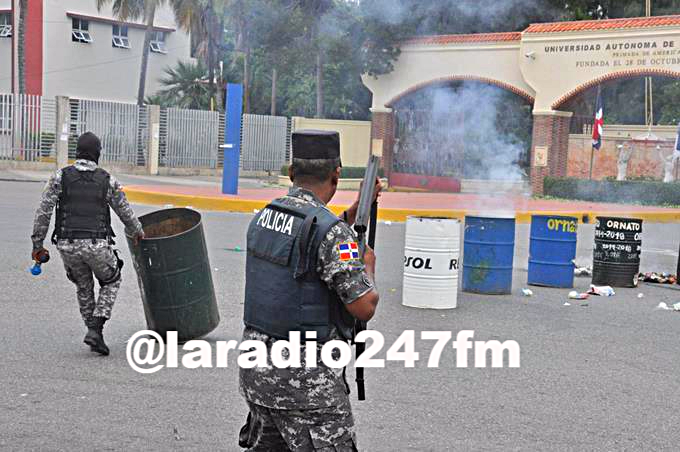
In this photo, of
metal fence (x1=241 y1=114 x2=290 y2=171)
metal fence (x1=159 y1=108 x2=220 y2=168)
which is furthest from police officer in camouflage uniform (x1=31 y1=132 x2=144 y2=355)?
metal fence (x1=241 y1=114 x2=290 y2=171)

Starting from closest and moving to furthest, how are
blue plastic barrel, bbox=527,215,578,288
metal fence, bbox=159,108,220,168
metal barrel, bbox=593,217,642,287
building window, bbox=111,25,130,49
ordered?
blue plastic barrel, bbox=527,215,578,288, metal barrel, bbox=593,217,642,287, metal fence, bbox=159,108,220,168, building window, bbox=111,25,130,49

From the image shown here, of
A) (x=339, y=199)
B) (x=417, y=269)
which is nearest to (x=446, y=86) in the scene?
(x=339, y=199)

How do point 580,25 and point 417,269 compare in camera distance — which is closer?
point 417,269

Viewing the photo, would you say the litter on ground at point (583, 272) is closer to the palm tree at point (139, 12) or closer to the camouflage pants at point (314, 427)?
the camouflage pants at point (314, 427)

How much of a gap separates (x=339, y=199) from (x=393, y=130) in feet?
29.4

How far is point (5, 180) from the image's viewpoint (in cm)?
2486

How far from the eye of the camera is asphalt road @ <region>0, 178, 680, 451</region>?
17.4 feet

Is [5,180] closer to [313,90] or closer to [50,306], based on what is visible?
[50,306]

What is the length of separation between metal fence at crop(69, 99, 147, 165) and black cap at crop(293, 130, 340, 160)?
2725 centimetres

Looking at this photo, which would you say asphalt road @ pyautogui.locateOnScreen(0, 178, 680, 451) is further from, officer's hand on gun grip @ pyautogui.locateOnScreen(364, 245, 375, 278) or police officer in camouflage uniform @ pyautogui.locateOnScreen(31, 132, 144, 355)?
officer's hand on gun grip @ pyautogui.locateOnScreen(364, 245, 375, 278)

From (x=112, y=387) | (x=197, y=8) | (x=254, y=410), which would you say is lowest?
(x=112, y=387)

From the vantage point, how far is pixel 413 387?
20.9ft

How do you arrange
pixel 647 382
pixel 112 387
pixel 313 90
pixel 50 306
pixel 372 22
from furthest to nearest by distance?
pixel 313 90, pixel 372 22, pixel 50 306, pixel 647 382, pixel 112 387
